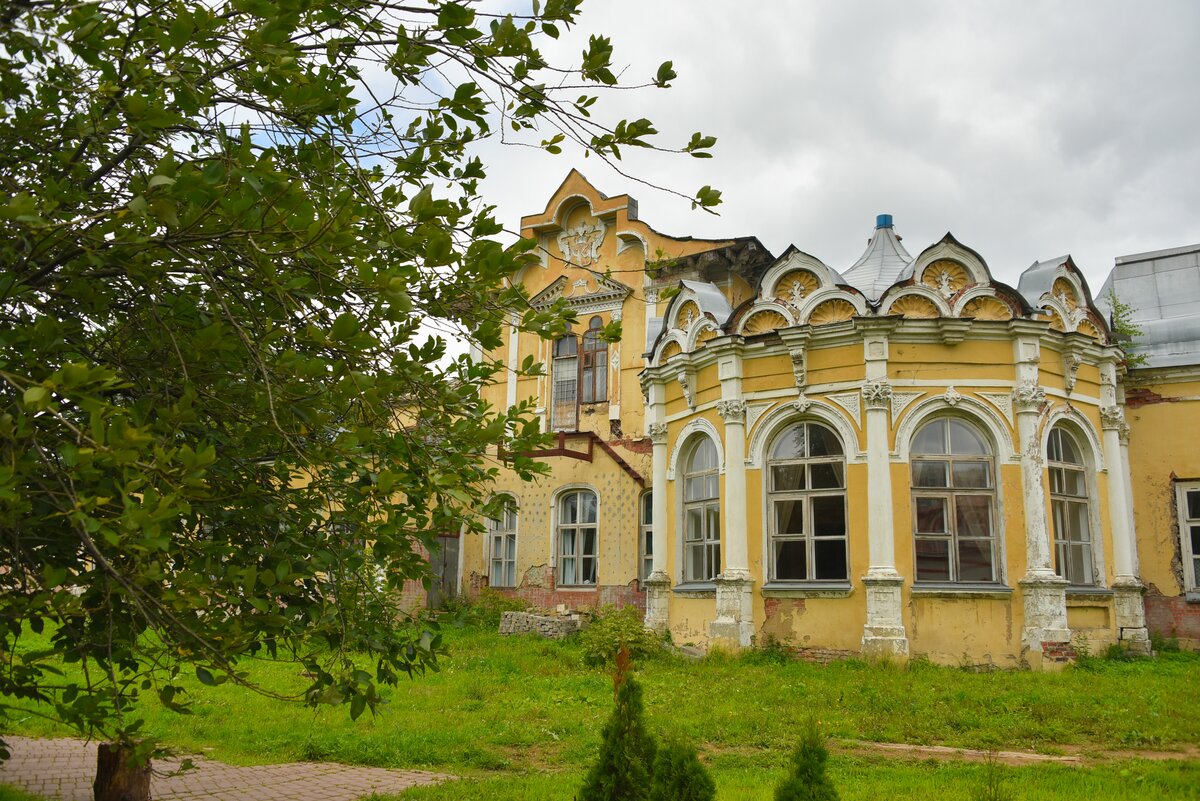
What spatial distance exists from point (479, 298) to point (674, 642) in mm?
10668

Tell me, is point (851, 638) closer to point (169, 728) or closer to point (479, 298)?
point (169, 728)

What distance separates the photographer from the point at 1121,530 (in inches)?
547

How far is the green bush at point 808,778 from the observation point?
4.39 meters

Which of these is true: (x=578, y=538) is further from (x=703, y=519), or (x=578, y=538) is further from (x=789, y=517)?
(x=789, y=517)

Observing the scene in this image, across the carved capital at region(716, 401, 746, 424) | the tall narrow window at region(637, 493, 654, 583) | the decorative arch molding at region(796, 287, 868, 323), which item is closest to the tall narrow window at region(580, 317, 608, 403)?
the tall narrow window at region(637, 493, 654, 583)

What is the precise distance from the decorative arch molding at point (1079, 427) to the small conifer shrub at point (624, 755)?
1004cm

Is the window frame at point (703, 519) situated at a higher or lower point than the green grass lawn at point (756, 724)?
higher

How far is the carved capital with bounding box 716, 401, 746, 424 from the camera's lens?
45.8ft

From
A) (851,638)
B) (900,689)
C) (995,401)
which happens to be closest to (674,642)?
(851,638)

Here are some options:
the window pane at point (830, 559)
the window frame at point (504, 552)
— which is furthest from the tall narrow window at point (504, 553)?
the window pane at point (830, 559)

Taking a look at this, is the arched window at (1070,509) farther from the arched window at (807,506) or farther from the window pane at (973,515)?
the arched window at (807,506)

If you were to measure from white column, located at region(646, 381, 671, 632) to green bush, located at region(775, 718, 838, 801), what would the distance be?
10500mm

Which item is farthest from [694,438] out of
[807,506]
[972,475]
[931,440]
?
[972,475]

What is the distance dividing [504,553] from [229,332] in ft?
55.8
